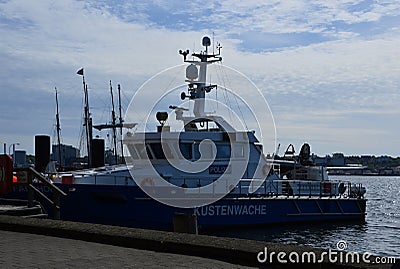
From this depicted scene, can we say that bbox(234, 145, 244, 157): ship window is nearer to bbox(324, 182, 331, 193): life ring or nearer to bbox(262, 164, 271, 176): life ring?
bbox(262, 164, 271, 176): life ring

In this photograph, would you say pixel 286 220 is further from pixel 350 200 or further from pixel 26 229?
pixel 26 229

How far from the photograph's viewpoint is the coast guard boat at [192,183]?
22.0 m

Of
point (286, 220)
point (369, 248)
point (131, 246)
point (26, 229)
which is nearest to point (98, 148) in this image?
point (286, 220)

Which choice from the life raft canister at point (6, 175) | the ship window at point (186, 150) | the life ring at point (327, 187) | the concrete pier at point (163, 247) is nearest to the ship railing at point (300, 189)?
the life ring at point (327, 187)

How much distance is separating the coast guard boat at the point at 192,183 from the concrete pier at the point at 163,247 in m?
9.58

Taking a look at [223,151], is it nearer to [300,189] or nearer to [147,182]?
[147,182]

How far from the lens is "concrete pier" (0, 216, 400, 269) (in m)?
8.46

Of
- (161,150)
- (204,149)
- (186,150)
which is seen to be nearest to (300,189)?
(204,149)

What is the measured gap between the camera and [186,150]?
934 inches

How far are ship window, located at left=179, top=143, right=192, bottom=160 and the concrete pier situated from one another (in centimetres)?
1200

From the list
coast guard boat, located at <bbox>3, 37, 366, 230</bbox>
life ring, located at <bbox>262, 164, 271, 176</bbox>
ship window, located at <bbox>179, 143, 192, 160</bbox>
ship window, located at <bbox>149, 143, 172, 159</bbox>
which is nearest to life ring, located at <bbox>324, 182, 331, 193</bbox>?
coast guard boat, located at <bbox>3, 37, 366, 230</bbox>

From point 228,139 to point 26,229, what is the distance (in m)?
13.5

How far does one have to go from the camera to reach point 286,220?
26.6m

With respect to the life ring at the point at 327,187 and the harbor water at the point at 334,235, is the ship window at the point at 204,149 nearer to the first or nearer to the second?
the harbor water at the point at 334,235
